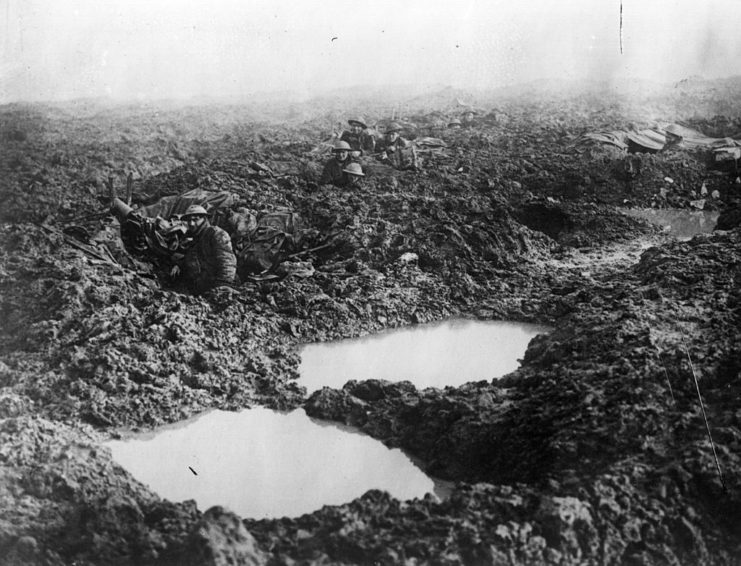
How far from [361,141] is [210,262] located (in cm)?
295

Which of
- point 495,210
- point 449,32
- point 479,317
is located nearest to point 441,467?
point 479,317

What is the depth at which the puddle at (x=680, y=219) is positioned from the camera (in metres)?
8.10

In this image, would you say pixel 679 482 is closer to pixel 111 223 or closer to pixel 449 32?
pixel 111 223

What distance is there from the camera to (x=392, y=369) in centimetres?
602

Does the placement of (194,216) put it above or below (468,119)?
below

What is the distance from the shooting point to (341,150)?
8656mm

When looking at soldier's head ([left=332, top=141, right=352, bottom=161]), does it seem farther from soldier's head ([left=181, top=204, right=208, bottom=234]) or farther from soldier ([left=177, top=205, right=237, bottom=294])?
soldier ([left=177, top=205, right=237, bottom=294])

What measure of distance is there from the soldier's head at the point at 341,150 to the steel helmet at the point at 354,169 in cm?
13

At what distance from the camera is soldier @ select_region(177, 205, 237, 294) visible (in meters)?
6.98

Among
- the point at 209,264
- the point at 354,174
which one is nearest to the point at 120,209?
the point at 209,264

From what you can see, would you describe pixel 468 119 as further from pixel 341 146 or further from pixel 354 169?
pixel 354 169

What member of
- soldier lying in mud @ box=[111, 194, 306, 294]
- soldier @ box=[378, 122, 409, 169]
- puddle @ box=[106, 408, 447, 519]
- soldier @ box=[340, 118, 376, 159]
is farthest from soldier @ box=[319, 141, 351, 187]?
puddle @ box=[106, 408, 447, 519]

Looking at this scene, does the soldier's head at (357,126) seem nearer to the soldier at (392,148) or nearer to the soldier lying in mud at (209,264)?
the soldier at (392,148)

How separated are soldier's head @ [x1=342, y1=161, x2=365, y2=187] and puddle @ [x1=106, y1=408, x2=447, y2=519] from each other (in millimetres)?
3661
